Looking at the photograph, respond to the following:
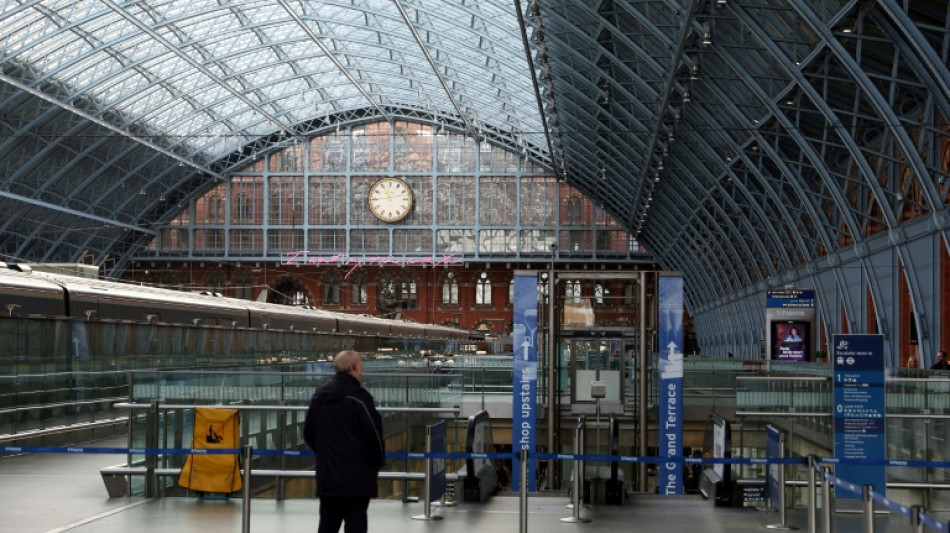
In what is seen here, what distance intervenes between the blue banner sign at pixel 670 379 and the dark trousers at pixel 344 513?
8.23m

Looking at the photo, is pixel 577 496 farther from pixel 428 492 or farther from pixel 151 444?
pixel 151 444

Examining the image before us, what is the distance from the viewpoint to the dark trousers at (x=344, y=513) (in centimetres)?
923

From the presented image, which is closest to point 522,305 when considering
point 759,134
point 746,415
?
point 746,415

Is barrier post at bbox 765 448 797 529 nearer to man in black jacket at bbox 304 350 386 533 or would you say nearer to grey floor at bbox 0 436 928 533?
grey floor at bbox 0 436 928 533

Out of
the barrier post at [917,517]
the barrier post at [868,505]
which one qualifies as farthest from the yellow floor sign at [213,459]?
the barrier post at [917,517]

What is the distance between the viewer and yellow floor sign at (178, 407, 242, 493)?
13477 mm

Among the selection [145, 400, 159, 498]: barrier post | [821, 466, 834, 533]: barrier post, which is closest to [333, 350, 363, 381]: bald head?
[821, 466, 834, 533]: barrier post

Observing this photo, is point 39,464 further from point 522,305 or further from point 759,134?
point 759,134

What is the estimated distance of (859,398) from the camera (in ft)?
46.3

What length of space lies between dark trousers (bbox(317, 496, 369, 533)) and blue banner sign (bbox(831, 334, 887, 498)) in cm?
691

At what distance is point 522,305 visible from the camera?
1734 cm

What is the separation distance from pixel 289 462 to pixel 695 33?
2256 cm

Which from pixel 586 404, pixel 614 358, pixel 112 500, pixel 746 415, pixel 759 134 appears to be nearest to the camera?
pixel 112 500

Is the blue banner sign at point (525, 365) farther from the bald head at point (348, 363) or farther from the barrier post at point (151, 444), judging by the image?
the bald head at point (348, 363)
